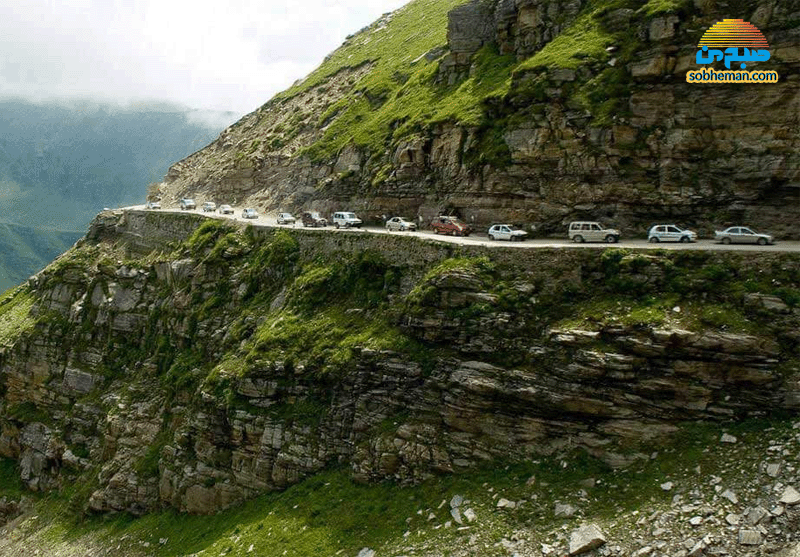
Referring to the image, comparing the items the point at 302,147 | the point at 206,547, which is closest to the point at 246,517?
the point at 206,547

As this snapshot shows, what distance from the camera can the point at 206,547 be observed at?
33406 mm

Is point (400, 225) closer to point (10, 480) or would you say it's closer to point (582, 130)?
point (582, 130)

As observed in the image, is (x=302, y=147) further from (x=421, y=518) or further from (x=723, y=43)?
(x=421, y=518)

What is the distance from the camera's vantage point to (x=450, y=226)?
44750 mm

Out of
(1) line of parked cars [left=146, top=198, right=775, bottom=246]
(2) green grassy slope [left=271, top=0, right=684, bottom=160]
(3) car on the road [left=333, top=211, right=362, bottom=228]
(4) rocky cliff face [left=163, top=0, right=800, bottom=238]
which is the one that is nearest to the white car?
(1) line of parked cars [left=146, top=198, right=775, bottom=246]

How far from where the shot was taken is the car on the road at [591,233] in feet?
118

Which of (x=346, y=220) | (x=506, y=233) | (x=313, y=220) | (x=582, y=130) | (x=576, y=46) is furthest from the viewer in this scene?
(x=313, y=220)

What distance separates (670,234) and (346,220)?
28.9 m

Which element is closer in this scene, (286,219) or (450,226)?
(450,226)

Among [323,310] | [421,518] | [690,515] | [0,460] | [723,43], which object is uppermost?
[723,43]

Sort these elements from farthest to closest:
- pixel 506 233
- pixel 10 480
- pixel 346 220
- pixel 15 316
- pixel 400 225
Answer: pixel 15 316 → pixel 10 480 → pixel 346 220 → pixel 400 225 → pixel 506 233

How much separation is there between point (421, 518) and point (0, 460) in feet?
177

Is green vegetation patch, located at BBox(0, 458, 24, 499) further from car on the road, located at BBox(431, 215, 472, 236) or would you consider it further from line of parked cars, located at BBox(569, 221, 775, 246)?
line of parked cars, located at BBox(569, 221, 775, 246)

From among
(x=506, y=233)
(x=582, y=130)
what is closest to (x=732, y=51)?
(x=582, y=130)
